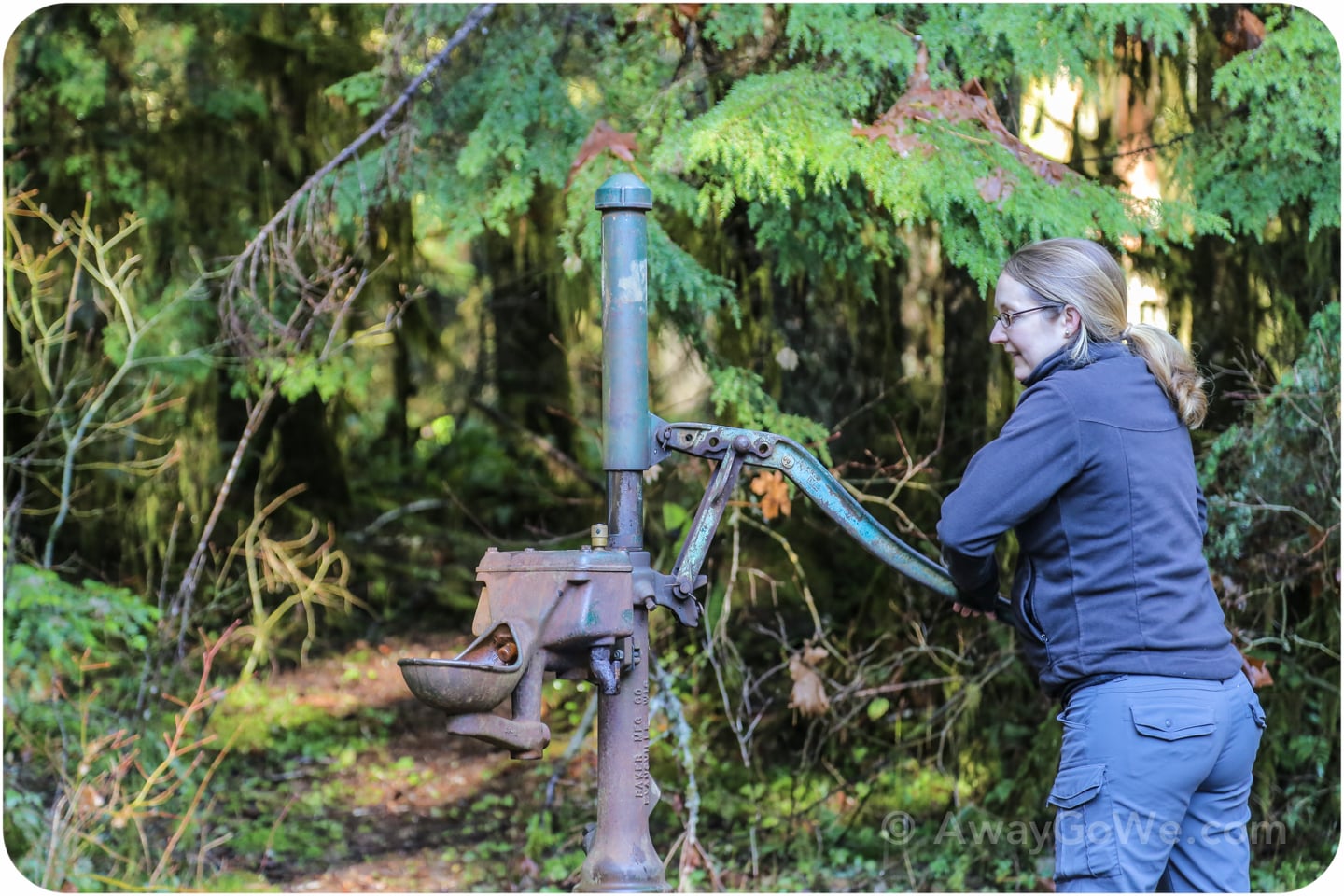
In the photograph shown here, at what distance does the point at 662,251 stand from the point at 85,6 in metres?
3.54

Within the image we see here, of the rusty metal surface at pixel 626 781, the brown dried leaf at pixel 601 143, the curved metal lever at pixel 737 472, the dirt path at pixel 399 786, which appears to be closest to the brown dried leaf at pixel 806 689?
the dirt path at pixel 399 786

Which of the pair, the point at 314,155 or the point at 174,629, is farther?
the point at 314,155

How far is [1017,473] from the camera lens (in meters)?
2.28

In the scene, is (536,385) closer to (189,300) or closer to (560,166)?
(189,300)

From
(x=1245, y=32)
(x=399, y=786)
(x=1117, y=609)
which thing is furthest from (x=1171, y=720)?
(x=399, y=786)

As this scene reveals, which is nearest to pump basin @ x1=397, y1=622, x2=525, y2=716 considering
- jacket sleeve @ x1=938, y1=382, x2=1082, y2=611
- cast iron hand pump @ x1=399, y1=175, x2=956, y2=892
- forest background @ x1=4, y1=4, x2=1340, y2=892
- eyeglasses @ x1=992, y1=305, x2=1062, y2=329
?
A: cast iron hand pump @ x1=399, y1=175, x2=956, y2=892

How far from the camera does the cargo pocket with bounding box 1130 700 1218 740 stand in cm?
221

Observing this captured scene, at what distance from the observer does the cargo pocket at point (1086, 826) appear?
7.22 feet

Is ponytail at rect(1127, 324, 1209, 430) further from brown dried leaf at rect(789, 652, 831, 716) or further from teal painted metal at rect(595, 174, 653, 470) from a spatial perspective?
brown dried leaf at rect(789, 652, 831, 716)

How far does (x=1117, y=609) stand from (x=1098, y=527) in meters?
0.15

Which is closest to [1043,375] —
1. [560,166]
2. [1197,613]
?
[1197,613]

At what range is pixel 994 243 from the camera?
367 centimetres

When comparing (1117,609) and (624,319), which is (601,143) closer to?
(624,319)

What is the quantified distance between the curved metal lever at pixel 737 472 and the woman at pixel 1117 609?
0.19 metres
